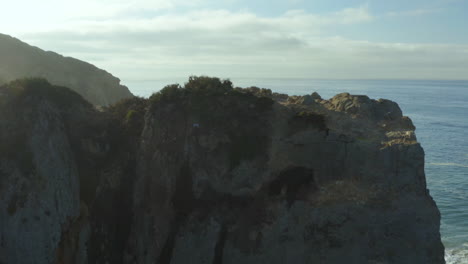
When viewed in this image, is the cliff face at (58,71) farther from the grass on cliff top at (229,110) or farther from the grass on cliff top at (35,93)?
the grass on cliff top at (229,110)

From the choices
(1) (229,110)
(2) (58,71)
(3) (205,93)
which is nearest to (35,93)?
Answer: (3) (205,93)

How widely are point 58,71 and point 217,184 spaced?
234 feet

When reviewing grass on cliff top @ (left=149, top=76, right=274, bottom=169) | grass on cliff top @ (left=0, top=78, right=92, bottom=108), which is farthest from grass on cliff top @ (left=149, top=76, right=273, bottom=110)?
grass on cliff top @ (left=0, top=78, right=92, bottom=108)

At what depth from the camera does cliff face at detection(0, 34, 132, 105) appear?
77000mm

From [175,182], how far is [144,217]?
2.87m

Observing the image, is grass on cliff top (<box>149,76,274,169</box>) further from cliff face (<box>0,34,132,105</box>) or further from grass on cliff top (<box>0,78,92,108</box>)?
cliff face (<box>0,34,132,105</box>)

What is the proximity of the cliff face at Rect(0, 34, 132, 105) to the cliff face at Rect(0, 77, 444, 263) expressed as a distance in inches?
2265

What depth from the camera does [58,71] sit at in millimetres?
80188

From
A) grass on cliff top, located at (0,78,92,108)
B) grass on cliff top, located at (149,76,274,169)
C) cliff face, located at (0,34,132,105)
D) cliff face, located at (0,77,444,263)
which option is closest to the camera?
cliff face, located at (0,77,444,263)

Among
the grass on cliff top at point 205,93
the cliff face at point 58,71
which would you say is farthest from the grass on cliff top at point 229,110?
the cliff face at point 58,71

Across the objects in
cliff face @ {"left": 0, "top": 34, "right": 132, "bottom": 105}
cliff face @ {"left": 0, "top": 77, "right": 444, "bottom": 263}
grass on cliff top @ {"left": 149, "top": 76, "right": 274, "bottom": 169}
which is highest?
cliff face @ {"left": 0, "top": 34, "right": 132, "bottom": 105}

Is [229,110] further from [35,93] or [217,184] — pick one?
[35,93]

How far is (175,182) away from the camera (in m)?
22.3

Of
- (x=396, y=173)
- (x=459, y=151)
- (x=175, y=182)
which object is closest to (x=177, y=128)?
(x=175, y=182)
